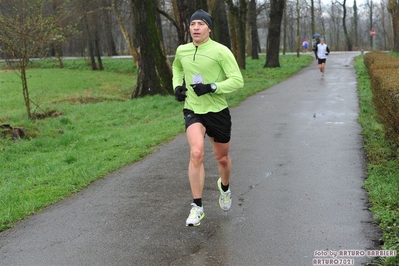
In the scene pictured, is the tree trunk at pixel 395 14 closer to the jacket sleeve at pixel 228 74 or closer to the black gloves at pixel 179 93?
the jacket sleeve at pixel 228 74

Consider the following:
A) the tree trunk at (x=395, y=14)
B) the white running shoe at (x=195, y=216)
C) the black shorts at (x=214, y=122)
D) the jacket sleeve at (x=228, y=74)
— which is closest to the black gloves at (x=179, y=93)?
the black shorts at (x=214, y=122)

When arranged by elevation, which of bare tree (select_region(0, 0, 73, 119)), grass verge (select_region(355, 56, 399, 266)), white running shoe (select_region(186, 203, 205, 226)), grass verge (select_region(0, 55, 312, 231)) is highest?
bare tree (select_region(0, 0, 73, 119))

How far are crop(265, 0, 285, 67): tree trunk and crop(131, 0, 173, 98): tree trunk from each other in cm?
1406

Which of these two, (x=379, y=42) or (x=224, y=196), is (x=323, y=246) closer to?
(x=224, y=196)

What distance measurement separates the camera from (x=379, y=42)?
93.8 meters

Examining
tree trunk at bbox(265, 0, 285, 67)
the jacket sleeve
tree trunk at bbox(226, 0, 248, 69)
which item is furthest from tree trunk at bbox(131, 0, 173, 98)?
tree trunk at bbox(265, 0, 285, 67)

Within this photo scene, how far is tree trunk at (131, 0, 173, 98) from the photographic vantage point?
1742cm

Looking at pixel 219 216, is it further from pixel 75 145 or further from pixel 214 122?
pixel 75 145

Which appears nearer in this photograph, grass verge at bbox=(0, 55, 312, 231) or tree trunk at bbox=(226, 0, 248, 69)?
grass verge at bbox=(0, 55, 312, 231)

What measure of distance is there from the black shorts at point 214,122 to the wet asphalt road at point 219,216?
35.6 inches

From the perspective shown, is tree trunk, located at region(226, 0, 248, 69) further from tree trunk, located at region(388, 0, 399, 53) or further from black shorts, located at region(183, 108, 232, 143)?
black shorts, located at region(183, 108, 232, 143)

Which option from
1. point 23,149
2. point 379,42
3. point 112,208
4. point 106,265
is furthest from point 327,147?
point 379,42

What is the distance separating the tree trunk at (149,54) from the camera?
1742 centimetres

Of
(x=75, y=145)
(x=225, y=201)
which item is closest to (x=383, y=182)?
(x=225, y=201)
